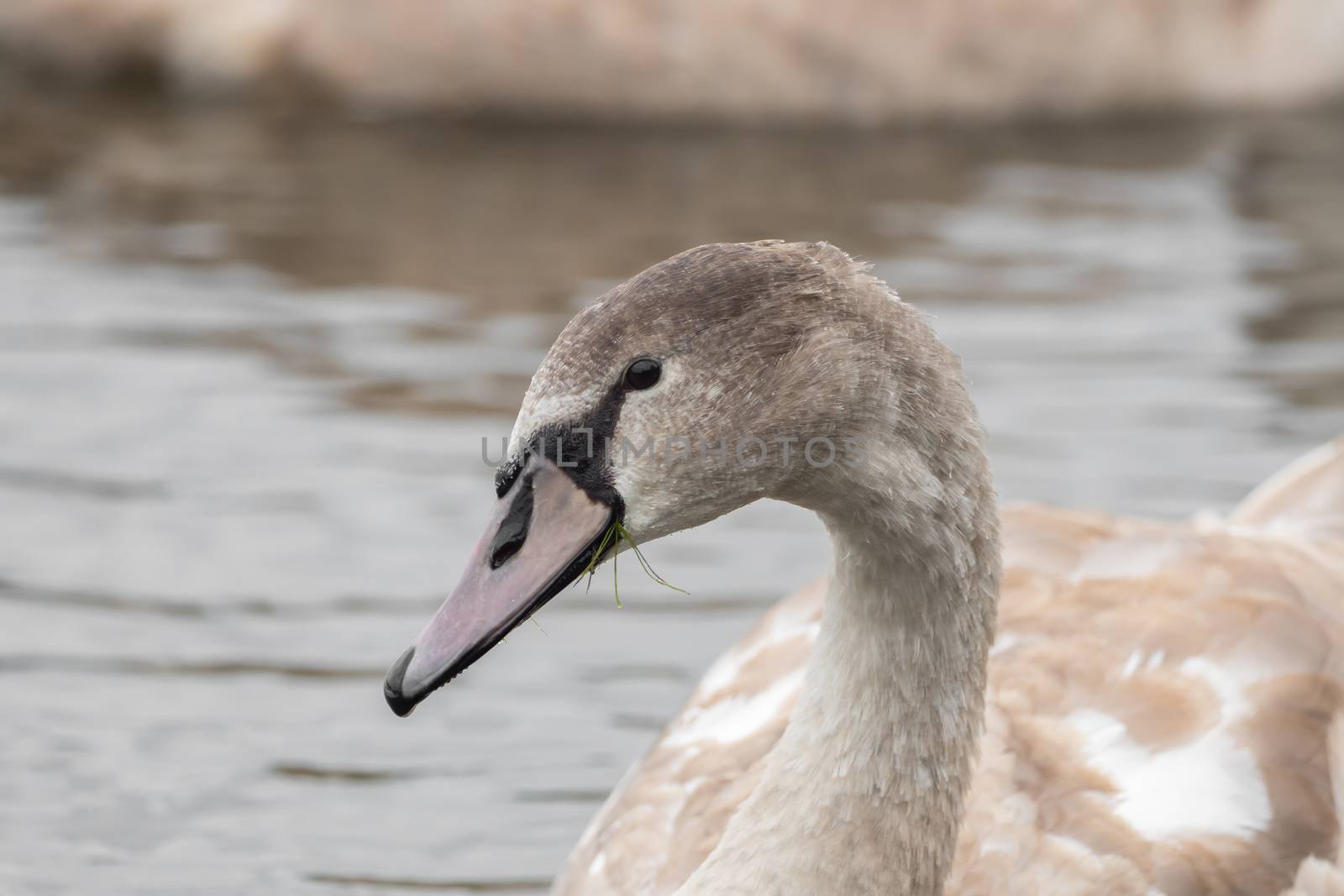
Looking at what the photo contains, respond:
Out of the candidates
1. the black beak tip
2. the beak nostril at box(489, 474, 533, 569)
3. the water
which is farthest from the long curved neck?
the water

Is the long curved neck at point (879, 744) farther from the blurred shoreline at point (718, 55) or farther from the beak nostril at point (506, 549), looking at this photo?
the blurred shoreline at point (718, 55)

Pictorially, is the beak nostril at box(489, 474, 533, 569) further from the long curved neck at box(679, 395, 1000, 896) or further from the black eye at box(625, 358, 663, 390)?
the long curved neck at box(679, 395, 1000, 896)

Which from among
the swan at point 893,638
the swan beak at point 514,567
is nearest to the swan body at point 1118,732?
the swan at point 893,638

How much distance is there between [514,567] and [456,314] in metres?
4.95

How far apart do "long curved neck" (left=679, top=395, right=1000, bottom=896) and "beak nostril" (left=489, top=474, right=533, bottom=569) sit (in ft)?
1.90

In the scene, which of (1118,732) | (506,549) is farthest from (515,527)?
(1118,732)

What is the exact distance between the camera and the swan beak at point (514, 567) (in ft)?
10.5

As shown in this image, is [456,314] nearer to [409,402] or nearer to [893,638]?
[409,402]

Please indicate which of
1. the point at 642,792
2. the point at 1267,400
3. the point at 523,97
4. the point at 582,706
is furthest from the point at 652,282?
the point at 523,97

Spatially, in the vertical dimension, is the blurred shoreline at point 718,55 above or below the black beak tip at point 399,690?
above

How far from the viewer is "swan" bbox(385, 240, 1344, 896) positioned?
331 centimetres

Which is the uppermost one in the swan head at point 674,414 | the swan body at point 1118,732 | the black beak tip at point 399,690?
the swan head at point 674,414

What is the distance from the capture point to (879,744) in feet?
12.2

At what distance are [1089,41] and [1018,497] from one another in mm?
4390
